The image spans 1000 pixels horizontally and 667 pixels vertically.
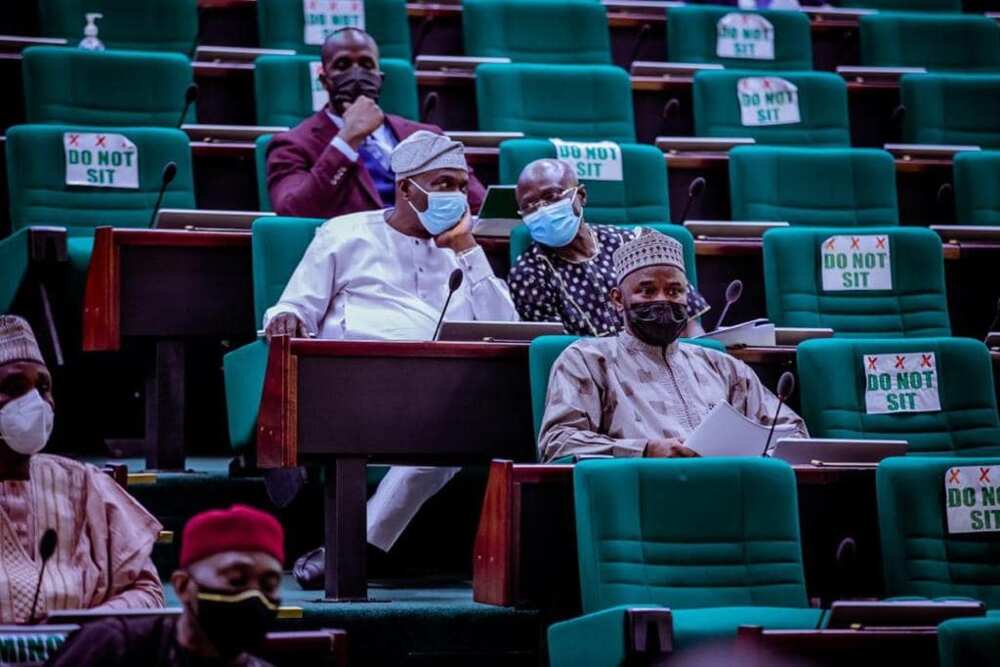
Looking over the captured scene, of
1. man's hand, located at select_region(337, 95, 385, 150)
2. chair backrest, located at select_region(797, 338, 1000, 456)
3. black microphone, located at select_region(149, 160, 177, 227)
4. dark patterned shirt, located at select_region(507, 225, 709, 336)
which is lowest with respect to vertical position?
chair backrest, located at select_region(797, 338, 1000, 456)

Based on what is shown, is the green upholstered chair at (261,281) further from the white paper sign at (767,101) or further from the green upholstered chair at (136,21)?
the white paper sign at (767,101)

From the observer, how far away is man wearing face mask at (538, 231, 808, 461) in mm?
3160

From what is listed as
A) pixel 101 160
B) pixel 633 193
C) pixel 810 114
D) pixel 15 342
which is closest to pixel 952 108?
pixel 810 114

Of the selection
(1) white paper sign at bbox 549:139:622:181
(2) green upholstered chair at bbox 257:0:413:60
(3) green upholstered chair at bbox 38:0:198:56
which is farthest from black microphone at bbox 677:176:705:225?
(3) green upholstered chair at bbox 38:0:198:56

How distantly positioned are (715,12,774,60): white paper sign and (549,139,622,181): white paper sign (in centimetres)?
116

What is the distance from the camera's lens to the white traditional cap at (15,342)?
2.56 m

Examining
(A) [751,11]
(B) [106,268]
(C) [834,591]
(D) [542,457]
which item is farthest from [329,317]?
(A) [751,11]

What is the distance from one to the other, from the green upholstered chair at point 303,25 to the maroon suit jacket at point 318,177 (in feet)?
2.92

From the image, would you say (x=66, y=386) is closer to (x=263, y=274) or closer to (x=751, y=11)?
(x=263, y=274)

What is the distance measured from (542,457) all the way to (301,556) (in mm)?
628

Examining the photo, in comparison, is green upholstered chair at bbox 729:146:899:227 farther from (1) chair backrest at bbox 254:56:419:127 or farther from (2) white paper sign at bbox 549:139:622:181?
(1) chair backrest at bbox 254:56:419:127

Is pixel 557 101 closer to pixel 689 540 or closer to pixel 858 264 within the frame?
pixel 858 264

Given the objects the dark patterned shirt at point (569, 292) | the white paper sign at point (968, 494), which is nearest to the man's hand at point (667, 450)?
the white paper sign at point (968, 494)

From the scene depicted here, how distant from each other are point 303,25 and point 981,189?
2.03m
